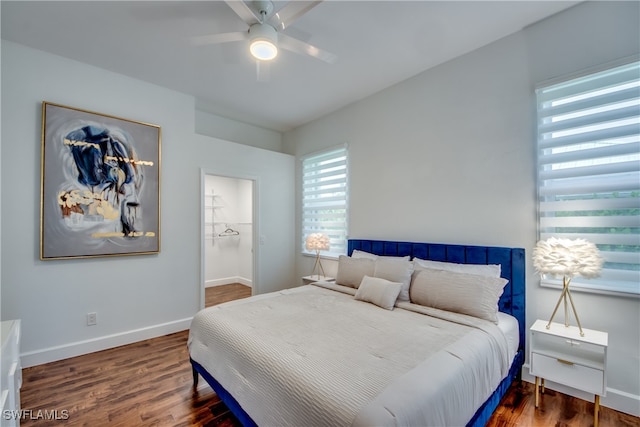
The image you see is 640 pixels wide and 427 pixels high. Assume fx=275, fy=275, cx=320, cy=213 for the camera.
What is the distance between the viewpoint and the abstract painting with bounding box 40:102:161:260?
106 inches

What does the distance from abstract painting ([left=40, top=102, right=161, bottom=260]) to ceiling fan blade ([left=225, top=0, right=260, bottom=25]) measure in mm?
2031

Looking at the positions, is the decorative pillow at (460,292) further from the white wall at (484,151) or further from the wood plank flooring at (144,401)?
the wood plank flooring at (144,401)

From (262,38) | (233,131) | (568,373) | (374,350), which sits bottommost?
(568,373)

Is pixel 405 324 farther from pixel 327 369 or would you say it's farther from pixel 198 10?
pixel 198 10

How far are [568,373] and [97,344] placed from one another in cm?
421

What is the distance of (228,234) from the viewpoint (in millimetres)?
6145

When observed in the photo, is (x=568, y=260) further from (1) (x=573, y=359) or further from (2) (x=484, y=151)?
(2) (x=484, y=151)

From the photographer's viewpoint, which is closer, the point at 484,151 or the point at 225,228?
the point at 484,151

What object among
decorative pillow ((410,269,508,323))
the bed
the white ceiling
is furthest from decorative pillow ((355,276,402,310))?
the white ceiling

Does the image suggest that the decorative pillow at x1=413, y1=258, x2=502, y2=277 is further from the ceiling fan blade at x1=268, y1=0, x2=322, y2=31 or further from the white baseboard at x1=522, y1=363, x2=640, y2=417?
the ceiling fan blade at x1=268, y1=0, x2=322, y2=31

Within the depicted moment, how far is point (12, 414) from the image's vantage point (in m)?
1.27

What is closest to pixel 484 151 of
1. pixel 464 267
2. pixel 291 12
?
pixel 464 267

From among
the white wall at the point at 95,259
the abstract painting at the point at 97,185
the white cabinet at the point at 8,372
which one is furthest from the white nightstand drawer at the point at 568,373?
the abstract painting at the point at 97,185

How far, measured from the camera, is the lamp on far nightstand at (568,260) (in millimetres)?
1912
